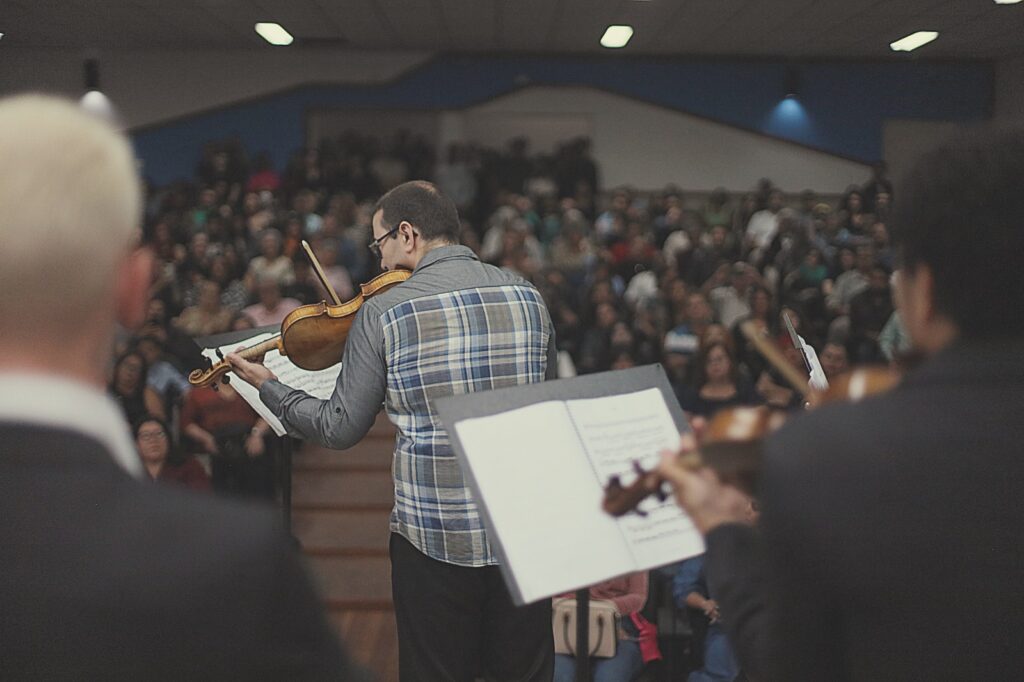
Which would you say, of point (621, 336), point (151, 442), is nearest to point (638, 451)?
point (151, 442)

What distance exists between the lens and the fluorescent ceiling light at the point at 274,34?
8829 millimetres

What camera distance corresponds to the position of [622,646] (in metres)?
2.96

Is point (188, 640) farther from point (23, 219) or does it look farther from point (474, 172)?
point (474, 172)

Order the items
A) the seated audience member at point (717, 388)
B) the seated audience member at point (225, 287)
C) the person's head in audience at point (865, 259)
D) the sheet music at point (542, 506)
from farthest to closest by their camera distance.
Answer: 1. the person's head in audience at point (865, 259)
2. the seated audience member at point (225, 287)
3. the seated audience member at point (717, 388)
4. the sheet music at point (542, 506)

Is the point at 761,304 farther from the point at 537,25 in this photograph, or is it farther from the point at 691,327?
the point at 537,25

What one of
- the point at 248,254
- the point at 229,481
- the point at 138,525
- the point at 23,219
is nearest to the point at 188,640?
the point at 138,525

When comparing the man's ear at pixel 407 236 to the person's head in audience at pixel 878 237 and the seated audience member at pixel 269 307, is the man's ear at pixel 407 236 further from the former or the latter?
the person's head in audience at pixel 878 237

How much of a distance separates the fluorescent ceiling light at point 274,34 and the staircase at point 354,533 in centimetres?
528

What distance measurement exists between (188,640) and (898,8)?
28.1 ft

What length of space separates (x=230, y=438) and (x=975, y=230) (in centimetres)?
384

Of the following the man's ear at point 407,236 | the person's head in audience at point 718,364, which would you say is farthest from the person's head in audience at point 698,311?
the man's ear at point 407,236

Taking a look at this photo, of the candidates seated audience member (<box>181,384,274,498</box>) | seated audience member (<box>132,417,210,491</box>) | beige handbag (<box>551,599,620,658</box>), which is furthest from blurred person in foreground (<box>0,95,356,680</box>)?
seated audience member (<box>181,384,274,498</box>)

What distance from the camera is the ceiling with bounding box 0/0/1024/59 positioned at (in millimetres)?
7965

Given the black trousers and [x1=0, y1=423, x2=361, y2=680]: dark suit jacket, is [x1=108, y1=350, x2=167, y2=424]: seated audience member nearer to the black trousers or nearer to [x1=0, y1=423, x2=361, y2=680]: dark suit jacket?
the black trousers
